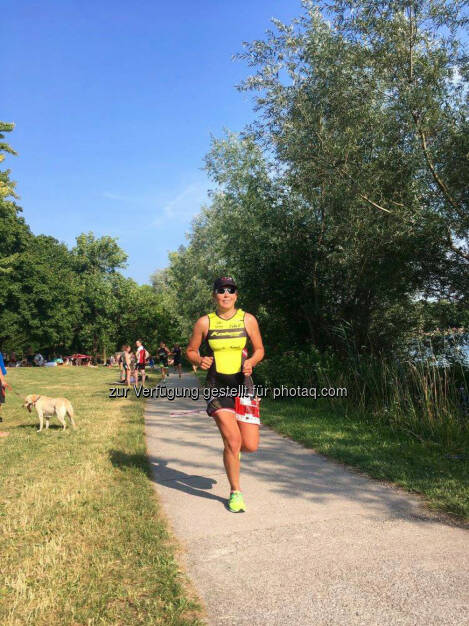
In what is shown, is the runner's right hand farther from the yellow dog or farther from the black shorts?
the yellow dog

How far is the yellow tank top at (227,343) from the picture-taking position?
4328mm

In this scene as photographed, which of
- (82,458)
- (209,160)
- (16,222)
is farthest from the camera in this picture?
(16,222)

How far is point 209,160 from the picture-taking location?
19.5 m

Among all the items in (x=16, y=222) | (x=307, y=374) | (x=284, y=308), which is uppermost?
(x=16, y=222)

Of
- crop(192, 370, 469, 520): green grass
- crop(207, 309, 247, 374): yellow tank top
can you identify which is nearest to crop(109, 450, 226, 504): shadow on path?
crop(207, 309, 247, 374): yellow tank top

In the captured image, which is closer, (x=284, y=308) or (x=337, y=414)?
(x=337, y=414)

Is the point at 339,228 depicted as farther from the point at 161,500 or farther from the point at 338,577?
the point at 338,577

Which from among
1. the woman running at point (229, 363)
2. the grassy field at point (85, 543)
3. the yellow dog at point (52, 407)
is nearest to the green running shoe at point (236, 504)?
the woman running at point (229, 363)

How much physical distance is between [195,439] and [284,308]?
7.75 meters

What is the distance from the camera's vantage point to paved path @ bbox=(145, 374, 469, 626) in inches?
101

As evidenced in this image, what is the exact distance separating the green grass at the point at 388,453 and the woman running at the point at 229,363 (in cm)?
179

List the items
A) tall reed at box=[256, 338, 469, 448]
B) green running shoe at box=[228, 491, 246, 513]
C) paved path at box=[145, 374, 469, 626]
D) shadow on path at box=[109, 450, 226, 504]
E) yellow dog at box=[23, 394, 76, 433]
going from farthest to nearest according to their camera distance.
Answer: yellow dog at box=[23, 394, 76, 433], tall reed at box=[256, 338, 469, 448], shadow on path at box=[109, 450, 226, 504], green running shoe at box=[228, 491, 246, 513], paved path at box=[145, 374, 469, 626]

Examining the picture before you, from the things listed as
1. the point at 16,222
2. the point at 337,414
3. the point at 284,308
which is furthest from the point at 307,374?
the point at 16,222

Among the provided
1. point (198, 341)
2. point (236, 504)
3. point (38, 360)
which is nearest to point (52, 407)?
point (198, 341)
